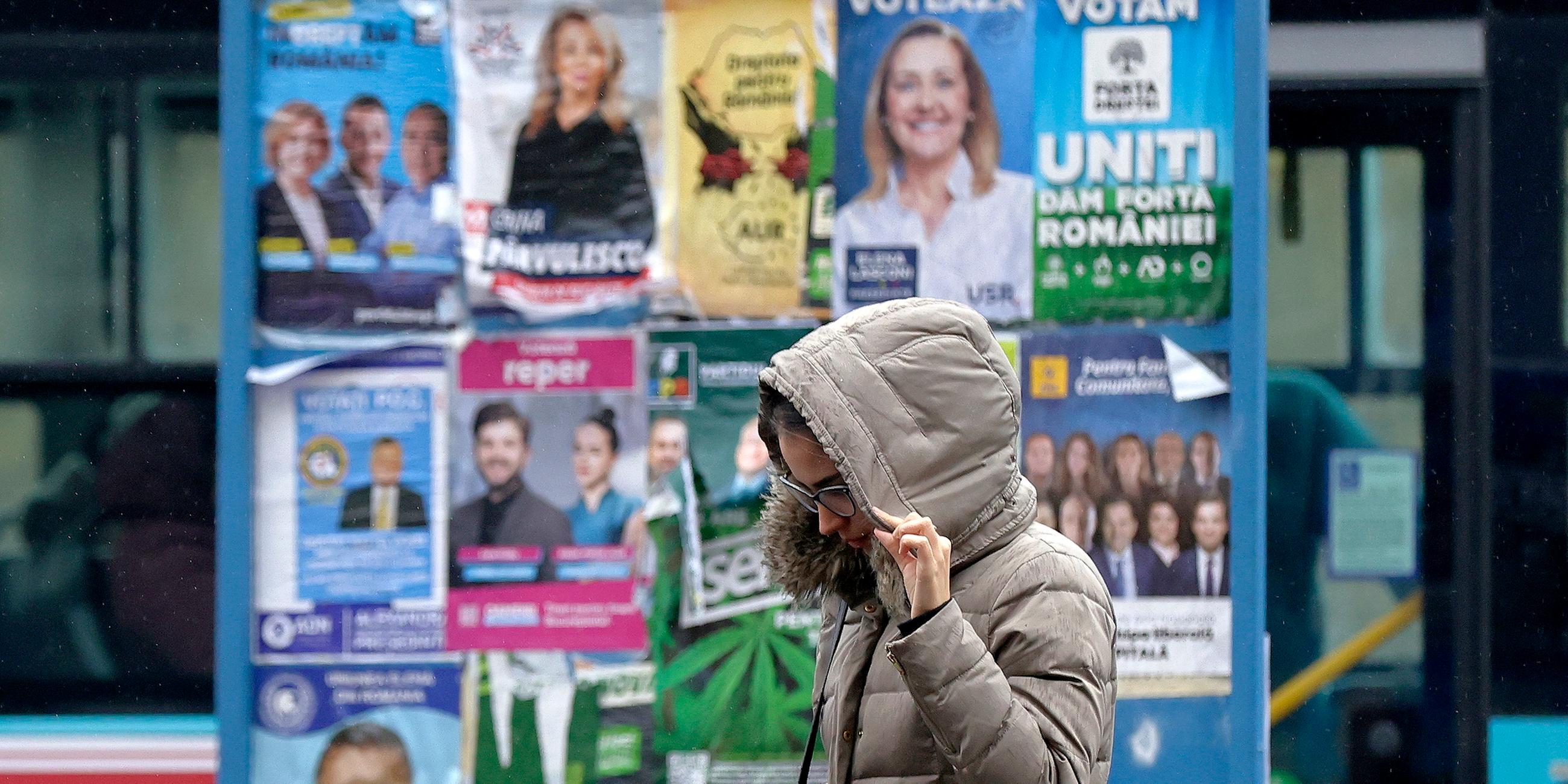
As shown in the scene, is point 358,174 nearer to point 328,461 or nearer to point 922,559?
point 328,461

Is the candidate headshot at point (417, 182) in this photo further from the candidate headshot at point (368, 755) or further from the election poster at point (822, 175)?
the candidate headshot at point (368, 755)

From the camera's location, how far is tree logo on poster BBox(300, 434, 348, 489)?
13.7 feet

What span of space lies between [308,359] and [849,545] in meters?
2.40

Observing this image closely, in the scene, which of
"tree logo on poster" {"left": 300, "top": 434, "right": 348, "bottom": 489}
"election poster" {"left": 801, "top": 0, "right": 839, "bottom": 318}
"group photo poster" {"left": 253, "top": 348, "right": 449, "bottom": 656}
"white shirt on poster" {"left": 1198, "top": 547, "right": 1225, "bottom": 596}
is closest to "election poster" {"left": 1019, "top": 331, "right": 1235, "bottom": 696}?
"white shirt on poster" {"left": 1198, "top": 547, "right": 1225, "bottom": 596}

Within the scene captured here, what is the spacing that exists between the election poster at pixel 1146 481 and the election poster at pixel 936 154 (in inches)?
9.8

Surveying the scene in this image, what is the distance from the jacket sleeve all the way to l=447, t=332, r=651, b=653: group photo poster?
2239mm

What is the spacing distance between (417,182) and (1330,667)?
3.24 meters

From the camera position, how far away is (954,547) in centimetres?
202

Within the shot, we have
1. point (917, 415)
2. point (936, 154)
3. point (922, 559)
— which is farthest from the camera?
point (936, 154)

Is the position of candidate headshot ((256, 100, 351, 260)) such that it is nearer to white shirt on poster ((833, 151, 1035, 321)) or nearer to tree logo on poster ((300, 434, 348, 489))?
tree logo on poster ((300, 434, 348, 489))

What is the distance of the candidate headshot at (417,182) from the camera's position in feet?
13.6

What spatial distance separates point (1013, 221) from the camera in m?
4.02

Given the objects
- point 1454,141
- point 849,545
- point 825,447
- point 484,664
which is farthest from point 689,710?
point 1454,141

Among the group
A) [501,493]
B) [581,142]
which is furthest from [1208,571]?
[581,142]
